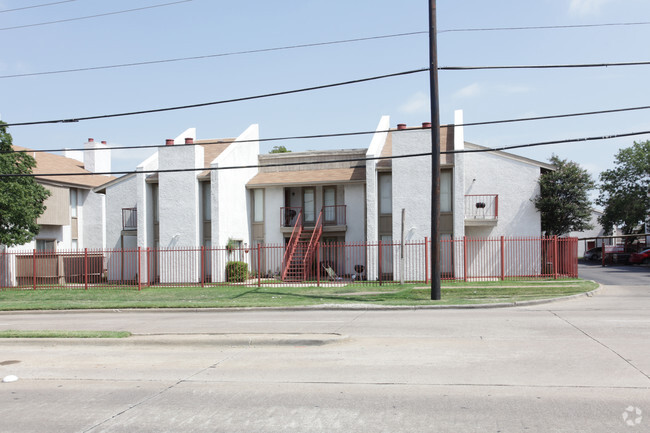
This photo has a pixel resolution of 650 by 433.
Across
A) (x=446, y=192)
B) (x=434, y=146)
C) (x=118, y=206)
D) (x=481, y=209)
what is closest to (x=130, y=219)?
(x=118, y=206)

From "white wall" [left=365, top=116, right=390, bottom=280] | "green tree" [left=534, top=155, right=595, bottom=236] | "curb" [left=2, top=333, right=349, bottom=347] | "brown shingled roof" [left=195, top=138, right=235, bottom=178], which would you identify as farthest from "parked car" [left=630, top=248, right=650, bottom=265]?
"curb" [left=2, top=333, right=349, bottom=347]

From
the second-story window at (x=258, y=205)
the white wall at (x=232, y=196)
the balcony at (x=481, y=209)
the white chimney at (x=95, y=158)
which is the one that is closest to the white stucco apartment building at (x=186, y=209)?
the white wall at (x=232, y=196)

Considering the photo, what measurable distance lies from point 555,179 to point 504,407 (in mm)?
23772

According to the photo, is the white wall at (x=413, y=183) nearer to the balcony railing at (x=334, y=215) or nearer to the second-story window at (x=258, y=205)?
the balcony railing at (x=334, y=215)

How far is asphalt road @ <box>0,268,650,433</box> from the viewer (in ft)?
19.6

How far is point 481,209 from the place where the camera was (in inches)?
1088

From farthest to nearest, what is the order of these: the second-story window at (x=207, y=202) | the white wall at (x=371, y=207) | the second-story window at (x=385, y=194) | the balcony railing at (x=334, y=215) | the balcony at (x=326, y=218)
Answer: the balcony railing at (x=334, y=215), the balcony at (x=326, y=218), the second-story window at (x=207, y=202), the second-story window at (x=385, y=194), the white wall at (x=371, y=207)

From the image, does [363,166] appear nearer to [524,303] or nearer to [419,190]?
[419,190]

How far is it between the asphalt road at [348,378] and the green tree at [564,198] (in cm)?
1474

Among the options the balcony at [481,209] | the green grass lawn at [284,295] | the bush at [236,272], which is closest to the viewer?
the green grass lawn at [284,295]

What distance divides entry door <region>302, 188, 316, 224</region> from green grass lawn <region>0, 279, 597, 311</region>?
7240mm

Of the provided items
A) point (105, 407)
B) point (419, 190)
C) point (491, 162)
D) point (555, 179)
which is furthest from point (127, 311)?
point (555, 179)

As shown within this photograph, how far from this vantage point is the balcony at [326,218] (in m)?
29.8

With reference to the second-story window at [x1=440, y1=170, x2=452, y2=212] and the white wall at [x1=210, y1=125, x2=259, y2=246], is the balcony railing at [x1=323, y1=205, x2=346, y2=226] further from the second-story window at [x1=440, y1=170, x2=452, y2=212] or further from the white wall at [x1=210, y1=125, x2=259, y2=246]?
the second-story window at [x1=440, y1=170, x2=452, y2=212]
